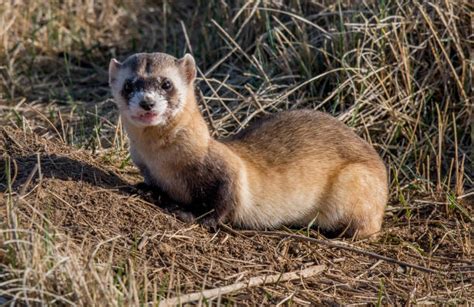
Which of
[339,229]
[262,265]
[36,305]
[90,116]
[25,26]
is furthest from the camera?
[25,26]

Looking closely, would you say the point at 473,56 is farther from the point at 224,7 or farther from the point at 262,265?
the point at 262,265

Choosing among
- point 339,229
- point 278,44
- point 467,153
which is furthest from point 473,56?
point 339,229

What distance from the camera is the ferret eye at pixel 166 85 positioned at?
18.9ft

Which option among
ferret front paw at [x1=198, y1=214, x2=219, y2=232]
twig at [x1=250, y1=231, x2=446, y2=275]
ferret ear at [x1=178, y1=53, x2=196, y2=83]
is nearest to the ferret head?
ferret ear at [x1=178, y1=53, x2=196, y2=83]

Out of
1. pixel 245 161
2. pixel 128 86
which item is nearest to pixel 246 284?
pixel 245 161

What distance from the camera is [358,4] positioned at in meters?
8.62

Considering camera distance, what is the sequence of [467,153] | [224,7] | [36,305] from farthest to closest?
[224,7] < [467,153] < [36,305]

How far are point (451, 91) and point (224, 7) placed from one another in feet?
8.51

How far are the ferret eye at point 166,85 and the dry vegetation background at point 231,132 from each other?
79cm

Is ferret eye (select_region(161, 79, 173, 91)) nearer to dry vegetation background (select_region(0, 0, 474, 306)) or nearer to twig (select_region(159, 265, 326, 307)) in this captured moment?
dry vegetation background (select_region(0, 0, 474, 306))

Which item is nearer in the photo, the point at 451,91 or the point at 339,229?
the point at 339,229

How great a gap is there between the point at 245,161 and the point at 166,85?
2.79 ft

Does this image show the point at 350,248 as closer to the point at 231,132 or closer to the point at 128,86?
the point at 128,86

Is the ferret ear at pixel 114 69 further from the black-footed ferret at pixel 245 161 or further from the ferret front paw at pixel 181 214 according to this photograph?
Result: the ferret front paw at pixel 181 214
